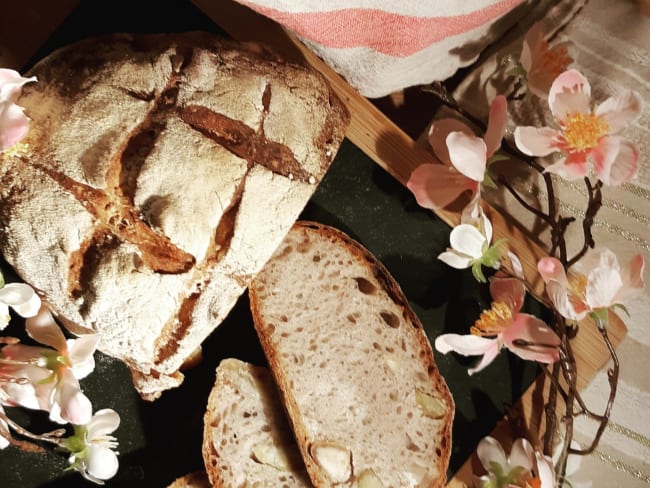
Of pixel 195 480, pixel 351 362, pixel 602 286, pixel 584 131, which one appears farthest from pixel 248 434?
pixel 584 131

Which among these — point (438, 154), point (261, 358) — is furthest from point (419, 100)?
point (261, 358)

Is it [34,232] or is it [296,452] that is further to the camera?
[296,452]

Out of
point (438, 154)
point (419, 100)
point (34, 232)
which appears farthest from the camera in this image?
point (419, 100)

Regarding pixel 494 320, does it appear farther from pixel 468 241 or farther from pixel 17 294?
pixel 17 294

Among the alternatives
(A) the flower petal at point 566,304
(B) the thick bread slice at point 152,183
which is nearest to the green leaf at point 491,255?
(A) the flower petal at point 566,304

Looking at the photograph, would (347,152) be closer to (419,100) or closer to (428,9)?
(419,100)

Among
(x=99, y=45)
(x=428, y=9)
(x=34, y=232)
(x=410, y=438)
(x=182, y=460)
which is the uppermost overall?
(x=428, y=9)

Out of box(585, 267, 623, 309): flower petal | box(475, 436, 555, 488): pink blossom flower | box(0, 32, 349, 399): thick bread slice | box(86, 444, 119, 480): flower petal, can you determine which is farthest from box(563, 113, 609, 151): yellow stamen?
box(86, 444, 119, 480): flower petal
